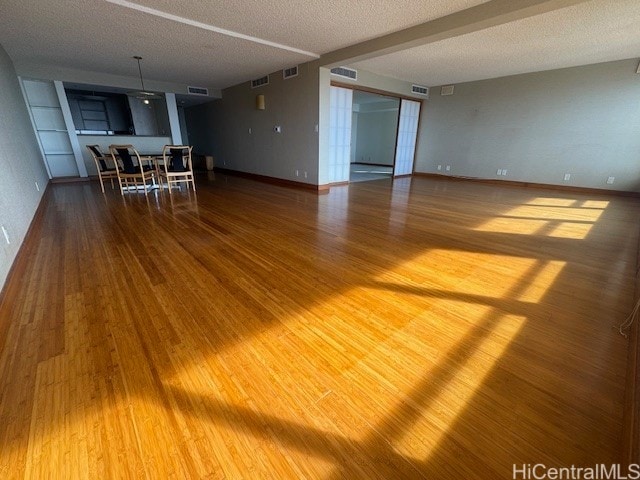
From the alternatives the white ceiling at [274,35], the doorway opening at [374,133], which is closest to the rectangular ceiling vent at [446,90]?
the white ceiling at [274,35]

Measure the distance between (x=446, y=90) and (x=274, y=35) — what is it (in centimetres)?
573

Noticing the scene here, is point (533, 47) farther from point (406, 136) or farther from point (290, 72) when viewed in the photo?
point (290, 72)

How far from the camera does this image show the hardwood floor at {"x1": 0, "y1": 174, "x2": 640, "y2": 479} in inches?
38.5

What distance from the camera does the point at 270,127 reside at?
6.73m

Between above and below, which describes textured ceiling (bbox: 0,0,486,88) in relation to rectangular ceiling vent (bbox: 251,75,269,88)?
above

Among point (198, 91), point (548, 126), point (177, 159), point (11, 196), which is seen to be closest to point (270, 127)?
point (177, 159)

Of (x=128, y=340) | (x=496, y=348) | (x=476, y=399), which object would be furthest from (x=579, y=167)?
(x=128, y=340)

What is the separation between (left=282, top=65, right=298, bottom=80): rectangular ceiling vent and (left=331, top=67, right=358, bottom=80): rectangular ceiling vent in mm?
786

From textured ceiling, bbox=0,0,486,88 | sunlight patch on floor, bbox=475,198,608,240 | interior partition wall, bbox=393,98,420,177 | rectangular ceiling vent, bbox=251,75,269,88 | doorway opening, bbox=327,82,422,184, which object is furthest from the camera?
interior partition wall, bbox=393,98,420,177

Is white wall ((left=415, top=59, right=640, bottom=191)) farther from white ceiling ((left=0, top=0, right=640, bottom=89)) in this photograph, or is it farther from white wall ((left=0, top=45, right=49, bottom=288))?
white wall ((left=0, top=45, right=49, bottom=288))

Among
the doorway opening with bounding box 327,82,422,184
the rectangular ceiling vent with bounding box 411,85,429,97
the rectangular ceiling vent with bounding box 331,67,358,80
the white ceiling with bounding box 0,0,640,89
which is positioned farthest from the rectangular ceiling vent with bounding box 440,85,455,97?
the rectangular ceiling vent with bounding box 331,67,358,80

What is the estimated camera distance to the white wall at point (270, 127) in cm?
571

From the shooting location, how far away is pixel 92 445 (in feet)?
3.22

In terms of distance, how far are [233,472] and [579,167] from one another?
827 cm
